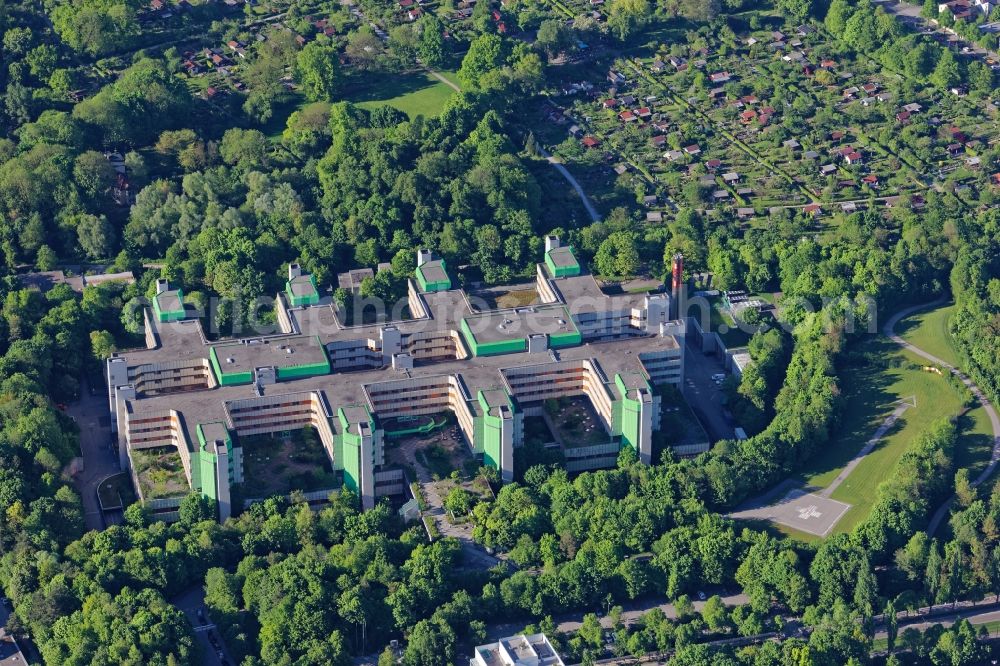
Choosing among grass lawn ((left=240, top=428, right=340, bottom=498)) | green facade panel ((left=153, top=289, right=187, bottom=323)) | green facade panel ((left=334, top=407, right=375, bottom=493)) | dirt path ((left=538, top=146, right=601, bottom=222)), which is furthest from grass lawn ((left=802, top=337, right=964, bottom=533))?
green facade panel ((left=153, top=289, right=187, bottom=323))

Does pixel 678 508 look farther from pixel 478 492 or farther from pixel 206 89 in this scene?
pixel 206 89

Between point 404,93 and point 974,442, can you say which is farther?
point 404,93

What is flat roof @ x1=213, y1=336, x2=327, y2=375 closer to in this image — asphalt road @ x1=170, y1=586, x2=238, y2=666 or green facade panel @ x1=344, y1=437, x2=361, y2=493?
green facade panel @ x1=344, y1=437, x2=361, y2=493

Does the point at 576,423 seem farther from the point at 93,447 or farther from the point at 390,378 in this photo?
the point at 93,447

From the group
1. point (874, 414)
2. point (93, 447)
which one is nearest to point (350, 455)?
point (93, 447)

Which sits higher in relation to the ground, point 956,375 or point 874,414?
point 956,375

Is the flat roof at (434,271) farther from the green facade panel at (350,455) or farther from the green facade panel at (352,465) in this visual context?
the green facade panel at (352,465)

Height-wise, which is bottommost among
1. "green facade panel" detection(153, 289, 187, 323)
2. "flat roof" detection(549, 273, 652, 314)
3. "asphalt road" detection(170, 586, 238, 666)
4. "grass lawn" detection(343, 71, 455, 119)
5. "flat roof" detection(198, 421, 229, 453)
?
"asphalt road" detection(170, 586, 238, 666)

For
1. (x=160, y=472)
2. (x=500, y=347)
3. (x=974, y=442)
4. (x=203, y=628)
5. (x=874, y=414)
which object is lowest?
(x=203, y=628)
